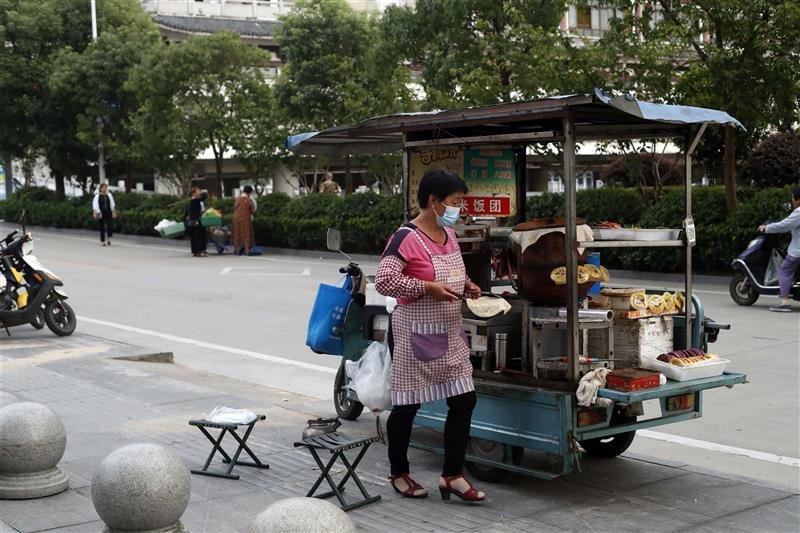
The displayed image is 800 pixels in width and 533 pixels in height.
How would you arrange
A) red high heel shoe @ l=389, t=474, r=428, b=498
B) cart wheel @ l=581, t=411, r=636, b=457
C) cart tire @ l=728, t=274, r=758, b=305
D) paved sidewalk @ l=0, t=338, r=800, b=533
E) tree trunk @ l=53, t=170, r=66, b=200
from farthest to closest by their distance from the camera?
tree trunk @ l=53, t=170, r=66, b=200 → cart tire @ l=728, t=274, r=758, b=305 → cart wheel @ l=581, t=411, r=636, b=457 → red high heel shoe @ l=389, t=474, r=428, b=498 → paved sidewalk @ l=0, t=338, r=800, b=533

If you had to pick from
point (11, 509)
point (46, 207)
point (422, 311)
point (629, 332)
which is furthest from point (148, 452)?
point (46, 207)

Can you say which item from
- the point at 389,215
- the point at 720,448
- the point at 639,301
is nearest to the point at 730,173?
the point at 389,215

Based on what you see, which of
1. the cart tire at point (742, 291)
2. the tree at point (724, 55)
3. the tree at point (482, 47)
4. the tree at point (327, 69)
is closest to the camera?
the cart tire at point (742, 291)

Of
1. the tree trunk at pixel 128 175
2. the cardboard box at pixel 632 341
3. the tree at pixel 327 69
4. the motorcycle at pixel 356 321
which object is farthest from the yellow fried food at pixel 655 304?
the tree trunk at pixel 128 175

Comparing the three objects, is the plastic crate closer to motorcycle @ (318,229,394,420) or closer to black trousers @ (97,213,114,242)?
black trousers @ (97,213,114,242)

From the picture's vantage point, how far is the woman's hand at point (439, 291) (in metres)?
5.53

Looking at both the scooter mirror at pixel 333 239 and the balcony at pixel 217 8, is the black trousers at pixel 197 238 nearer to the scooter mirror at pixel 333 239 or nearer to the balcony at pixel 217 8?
the scooter mirror at pixel 333 239

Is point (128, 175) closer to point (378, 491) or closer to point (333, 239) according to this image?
point (333, 239)

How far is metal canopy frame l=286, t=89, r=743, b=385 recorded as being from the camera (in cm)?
580

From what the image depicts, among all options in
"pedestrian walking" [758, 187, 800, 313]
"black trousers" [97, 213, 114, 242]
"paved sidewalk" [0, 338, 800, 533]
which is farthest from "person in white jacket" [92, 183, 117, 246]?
"paved sidewalk" [0, 338, 800, 533]

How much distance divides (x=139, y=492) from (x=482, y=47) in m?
18.1

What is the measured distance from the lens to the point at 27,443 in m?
5.84

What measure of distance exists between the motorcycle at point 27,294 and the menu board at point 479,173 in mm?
6687

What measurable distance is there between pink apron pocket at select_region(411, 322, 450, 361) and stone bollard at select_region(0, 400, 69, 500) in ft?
7.07
